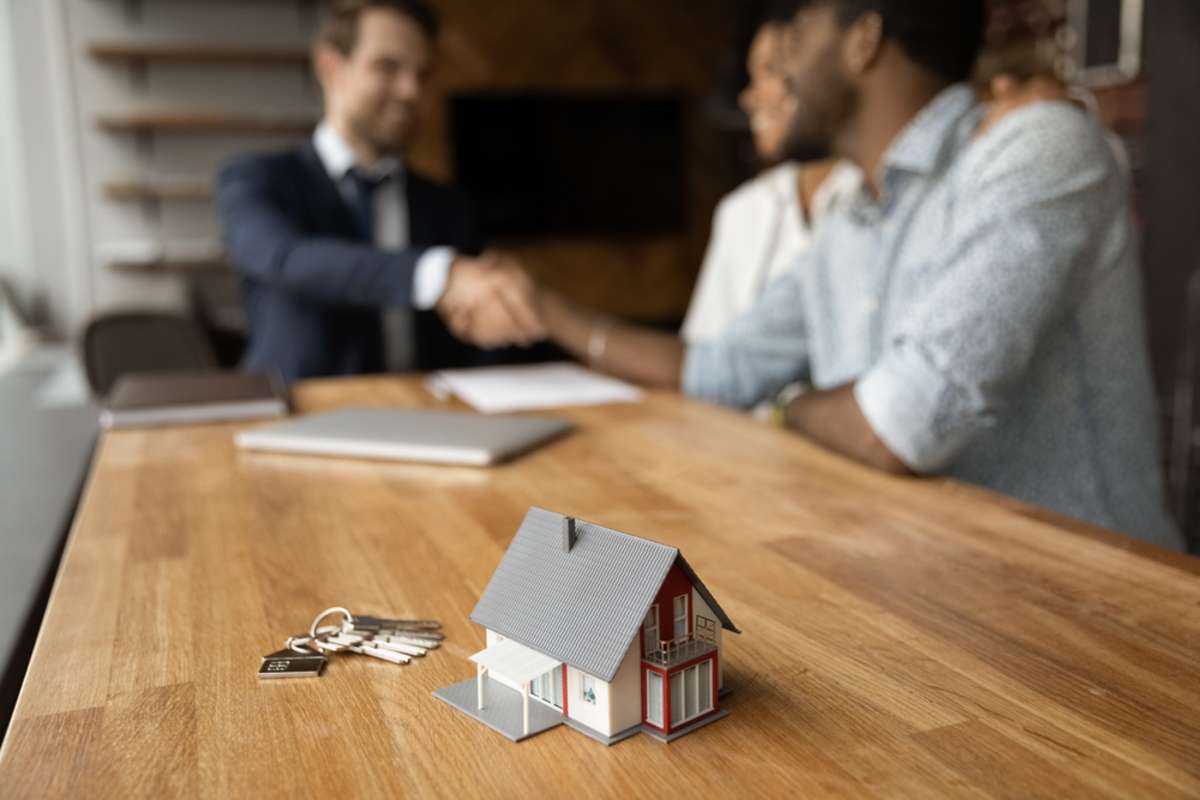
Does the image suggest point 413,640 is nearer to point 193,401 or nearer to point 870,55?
point 193,401

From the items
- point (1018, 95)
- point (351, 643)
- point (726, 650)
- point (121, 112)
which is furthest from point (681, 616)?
point (121, 112)

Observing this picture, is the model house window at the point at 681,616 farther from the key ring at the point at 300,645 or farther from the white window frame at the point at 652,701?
the key ring at the point at 300,645

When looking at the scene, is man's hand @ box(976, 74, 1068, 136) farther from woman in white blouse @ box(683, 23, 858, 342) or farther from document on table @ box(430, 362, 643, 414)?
woman in white blouse @ box(683, 23, 858, 342)

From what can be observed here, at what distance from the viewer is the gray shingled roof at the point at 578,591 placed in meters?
0.50

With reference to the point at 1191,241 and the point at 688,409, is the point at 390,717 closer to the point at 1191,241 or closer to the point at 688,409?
the point at 688,409

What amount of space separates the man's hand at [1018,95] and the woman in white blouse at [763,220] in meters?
0.98

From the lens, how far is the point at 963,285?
114 centimetres

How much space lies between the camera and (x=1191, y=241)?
8.07ft

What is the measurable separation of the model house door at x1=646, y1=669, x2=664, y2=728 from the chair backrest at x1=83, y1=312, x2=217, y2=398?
2132 millimetres

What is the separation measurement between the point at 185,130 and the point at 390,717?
16.5 ft

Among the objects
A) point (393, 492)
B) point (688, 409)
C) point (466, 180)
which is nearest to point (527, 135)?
point (466, 180)

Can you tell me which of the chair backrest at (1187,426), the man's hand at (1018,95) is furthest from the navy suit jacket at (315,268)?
the chair backrest at (1187,426)

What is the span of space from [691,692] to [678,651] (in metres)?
0.03

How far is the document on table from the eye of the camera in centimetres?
154
